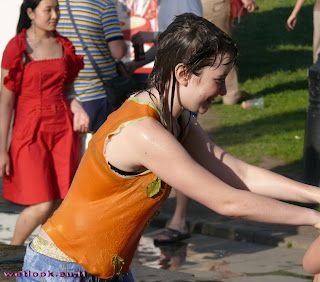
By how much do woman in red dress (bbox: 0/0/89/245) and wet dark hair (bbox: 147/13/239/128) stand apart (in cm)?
309

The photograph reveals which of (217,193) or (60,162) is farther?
(60,162)

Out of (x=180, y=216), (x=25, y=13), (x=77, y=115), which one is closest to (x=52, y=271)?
(x=77, y=115)

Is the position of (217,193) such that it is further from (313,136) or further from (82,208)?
(313,136)

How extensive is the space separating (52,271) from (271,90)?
11412 millimetres

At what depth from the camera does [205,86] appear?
2.77 meters

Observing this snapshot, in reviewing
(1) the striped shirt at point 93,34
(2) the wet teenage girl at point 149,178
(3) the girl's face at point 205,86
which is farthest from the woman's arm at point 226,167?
(1) the striped shirt at point 93,34

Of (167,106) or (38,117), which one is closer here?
(167,106)

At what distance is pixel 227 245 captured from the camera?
7.07 meters

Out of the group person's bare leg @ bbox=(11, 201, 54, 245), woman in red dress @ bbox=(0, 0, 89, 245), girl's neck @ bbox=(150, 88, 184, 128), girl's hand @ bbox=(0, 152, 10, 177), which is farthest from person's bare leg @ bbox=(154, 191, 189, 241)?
girl's neck @ bbox=(150, 88, 184, 128)

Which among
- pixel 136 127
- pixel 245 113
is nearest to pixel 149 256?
pixel 136 127

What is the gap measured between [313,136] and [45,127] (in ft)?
11.4

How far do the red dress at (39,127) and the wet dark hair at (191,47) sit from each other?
3090mm

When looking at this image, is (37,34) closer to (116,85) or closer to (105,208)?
(116,85)

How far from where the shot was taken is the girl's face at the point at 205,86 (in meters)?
2.77
